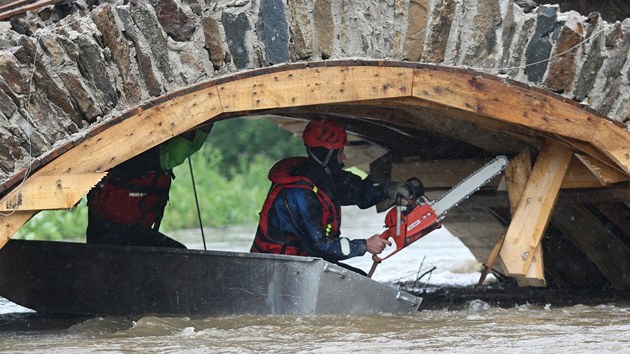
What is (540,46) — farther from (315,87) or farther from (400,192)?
(400,192)

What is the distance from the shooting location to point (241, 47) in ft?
21.6

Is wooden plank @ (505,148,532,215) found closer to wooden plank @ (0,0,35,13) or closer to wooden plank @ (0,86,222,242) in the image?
wooden plank @ (0,86,222,242)

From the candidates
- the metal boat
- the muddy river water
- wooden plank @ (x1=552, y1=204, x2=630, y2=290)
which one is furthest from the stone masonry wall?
wooden plank @ (x1=552, y1=204, x2=630, y2=290)

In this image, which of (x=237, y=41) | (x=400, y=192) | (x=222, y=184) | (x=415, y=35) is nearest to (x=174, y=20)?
(x=237, y=41)

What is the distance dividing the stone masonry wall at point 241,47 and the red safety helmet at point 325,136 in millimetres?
1247

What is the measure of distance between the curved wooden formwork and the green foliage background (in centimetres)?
901

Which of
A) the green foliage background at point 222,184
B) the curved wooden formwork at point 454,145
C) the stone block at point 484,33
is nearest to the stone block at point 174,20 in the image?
the curved wooden formwork at point 454,145

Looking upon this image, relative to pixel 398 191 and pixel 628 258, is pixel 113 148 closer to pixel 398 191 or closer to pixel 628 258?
pixel 398 191

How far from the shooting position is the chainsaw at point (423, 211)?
7711mm

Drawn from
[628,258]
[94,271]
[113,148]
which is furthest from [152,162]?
[628,258]

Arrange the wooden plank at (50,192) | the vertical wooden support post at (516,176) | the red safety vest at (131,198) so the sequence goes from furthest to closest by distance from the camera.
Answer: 1. the red safety vest at (131,198)
2. the vertical wooden support post at (516,176)
3. the wooden plank at (50,192)

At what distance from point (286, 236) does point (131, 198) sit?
132 cm

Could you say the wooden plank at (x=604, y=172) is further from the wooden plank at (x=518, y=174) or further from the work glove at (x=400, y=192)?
the work glove at (x=400, y=192)

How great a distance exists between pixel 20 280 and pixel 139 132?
2.51 metres
